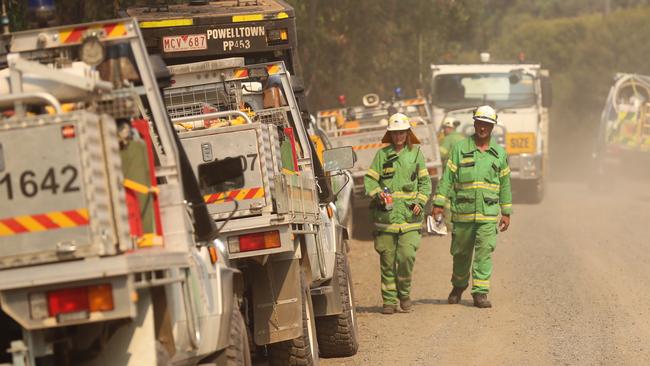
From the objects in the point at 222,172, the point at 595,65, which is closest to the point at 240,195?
the point at 222,172

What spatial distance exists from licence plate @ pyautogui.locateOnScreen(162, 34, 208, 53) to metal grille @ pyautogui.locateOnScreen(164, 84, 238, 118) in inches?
45.6

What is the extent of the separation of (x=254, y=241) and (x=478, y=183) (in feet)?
15.2

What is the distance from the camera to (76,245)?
5293 millimetres

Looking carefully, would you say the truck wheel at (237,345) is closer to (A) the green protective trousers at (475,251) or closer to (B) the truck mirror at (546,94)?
(A) the green protective trousers at (475,251)

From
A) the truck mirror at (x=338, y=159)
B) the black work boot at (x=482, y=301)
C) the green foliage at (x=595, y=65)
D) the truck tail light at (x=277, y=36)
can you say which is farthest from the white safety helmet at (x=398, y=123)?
the green foliage at (x=595, y=65)

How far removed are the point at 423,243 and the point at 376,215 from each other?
6927 mm

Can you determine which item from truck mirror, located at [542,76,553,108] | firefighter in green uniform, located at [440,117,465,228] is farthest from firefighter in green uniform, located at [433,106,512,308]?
truck mirror, located at [542,76,553,108]

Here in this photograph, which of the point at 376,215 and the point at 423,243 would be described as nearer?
the point at 376,215

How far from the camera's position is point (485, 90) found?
26.5 m

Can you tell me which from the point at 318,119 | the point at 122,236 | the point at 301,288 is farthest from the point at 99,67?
the point at 318,119

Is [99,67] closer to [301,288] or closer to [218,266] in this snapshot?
[218,266]

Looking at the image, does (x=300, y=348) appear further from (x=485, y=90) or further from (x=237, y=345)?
(x=485, y=90)

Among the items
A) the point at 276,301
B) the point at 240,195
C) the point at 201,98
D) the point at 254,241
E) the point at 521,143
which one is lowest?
the point at 521,143

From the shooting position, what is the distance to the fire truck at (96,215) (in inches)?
208
